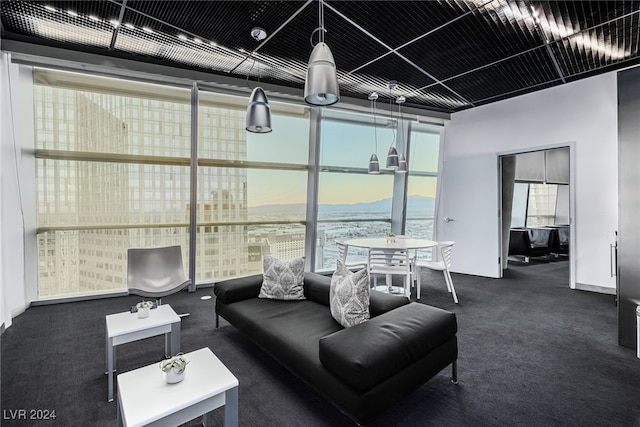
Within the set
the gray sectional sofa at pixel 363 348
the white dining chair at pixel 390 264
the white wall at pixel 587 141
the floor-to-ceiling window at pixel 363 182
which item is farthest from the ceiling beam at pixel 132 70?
the gray sectional sofa at pixel 363 348

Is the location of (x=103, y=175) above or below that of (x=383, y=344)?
above

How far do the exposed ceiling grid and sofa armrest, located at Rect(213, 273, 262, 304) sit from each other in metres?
2.68

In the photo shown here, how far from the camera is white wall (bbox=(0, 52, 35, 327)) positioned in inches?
128

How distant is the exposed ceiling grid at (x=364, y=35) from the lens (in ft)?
9.67

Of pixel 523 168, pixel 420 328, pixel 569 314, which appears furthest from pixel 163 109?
pixel 523 168

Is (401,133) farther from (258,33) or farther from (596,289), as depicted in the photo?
(596,289)

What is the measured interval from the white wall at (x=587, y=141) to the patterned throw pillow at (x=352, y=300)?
4.43 m

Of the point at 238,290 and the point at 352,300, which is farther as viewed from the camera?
the point at 238,290

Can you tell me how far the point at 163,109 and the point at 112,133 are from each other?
2.46ft

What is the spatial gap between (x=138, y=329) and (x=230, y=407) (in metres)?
1.14

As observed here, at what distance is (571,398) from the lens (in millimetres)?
2078

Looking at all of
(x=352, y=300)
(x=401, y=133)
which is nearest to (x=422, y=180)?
(x=401, y=133)

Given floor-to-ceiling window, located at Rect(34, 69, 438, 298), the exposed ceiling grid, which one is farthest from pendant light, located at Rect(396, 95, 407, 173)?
the exposed ceiling grid

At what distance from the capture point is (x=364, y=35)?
3.44 metres
